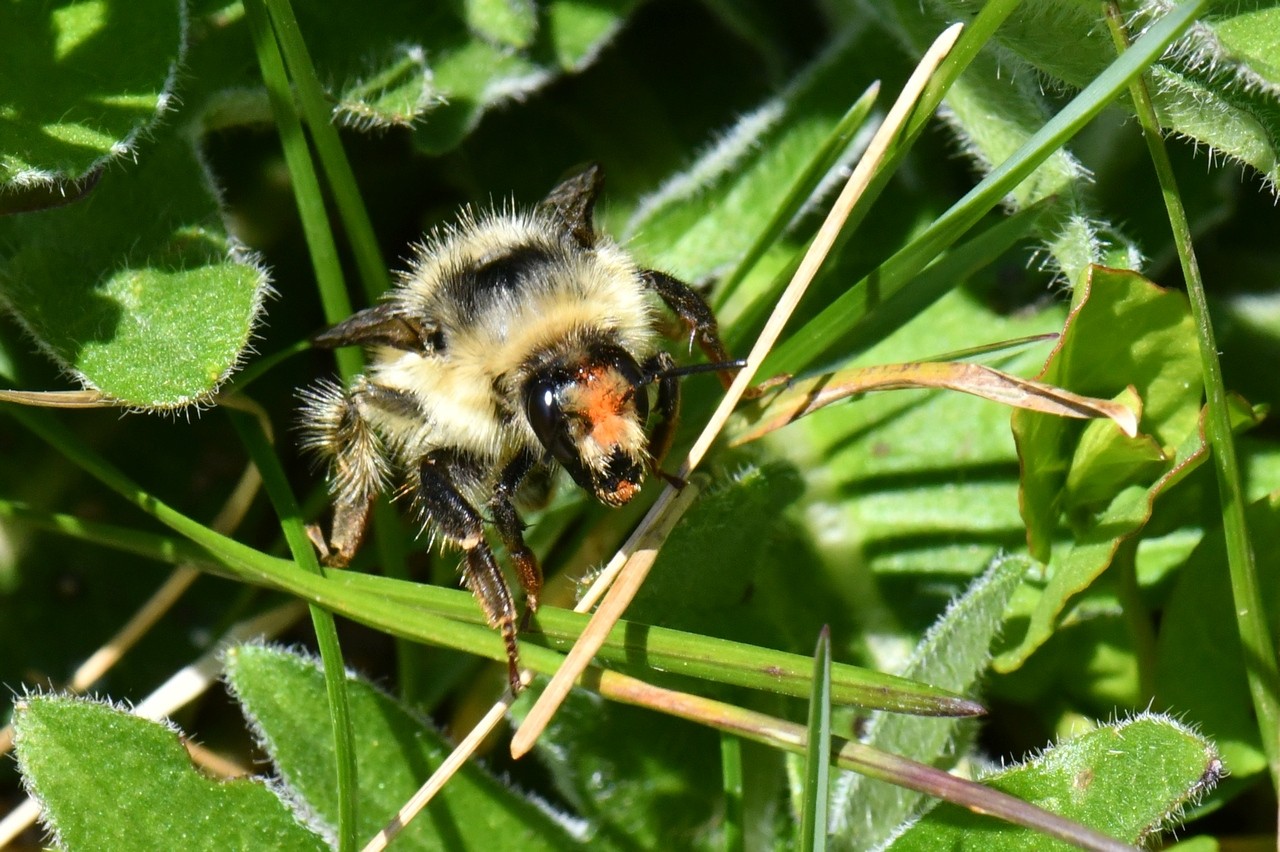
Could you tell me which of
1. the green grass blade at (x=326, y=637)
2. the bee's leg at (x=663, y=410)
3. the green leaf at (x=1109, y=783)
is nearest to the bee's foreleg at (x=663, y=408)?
the bee's leg at (x=663, y=410)

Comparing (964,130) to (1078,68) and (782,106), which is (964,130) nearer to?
(1078,68)

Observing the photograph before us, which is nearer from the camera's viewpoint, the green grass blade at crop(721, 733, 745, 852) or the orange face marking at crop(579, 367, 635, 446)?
the orange face marking at crop(579, 367, 635, 446)

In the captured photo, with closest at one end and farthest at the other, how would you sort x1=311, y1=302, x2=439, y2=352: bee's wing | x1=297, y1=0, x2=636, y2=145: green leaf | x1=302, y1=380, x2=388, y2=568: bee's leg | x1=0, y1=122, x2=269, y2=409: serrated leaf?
x1=0, y1=122, x2=269, y2=409: serrated leaf
x1=311, y1=302, x2=439, y2=352: bee's wing
x1=302, y1=380, x2=388, y2=568: bee's leg
x1=297, y1=0, x2=636, y2=145: green leaf

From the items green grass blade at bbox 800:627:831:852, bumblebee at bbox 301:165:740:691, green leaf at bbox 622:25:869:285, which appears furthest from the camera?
green leaf at bbox 622:25:869:285

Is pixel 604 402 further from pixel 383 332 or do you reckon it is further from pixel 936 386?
pixel 936 386

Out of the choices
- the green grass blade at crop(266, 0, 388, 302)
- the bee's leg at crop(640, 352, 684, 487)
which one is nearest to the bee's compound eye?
the bee's leg at crop(640, 352, 684, 487)

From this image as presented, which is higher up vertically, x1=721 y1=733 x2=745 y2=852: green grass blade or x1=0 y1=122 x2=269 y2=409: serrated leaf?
x1=0 y1=122 x2=269 y2=409: serrated leaf

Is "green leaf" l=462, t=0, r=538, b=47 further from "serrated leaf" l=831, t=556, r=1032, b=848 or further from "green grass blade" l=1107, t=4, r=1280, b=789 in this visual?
"serrated leaf" l=831, t=556, r=1032, b=848

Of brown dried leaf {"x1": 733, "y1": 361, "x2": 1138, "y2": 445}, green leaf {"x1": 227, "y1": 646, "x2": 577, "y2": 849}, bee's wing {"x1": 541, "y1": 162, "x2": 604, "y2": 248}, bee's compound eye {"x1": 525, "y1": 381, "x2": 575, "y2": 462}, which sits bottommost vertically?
green leaf {"x1": 227, "y1": 646, "x2": 577, "y2": 849}
